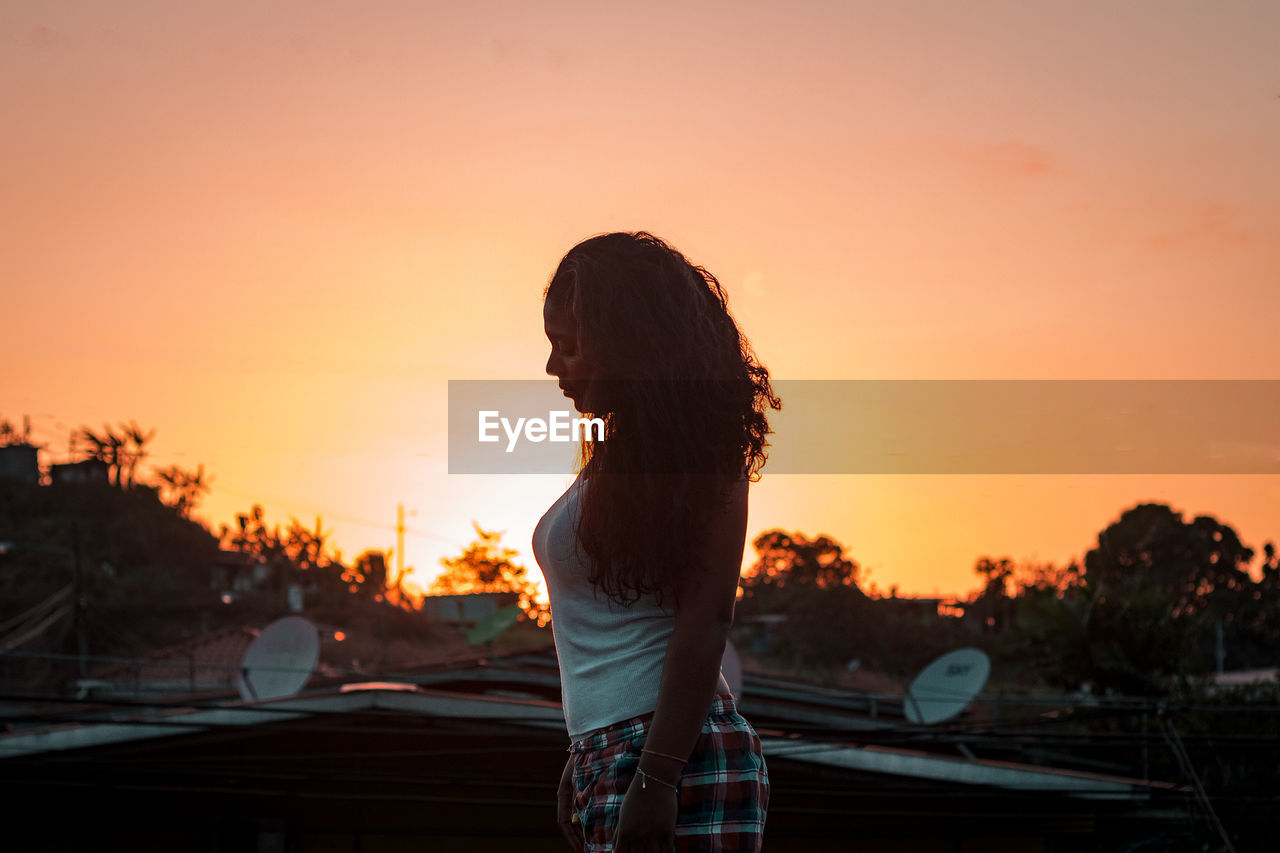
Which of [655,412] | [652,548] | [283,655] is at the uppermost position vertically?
[655,412]

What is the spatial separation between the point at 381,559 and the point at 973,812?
47.3 meters

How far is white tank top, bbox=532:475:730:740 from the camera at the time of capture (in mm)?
1718

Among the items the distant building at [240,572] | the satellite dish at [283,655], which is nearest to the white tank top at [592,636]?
the satellite dish at [283,655]

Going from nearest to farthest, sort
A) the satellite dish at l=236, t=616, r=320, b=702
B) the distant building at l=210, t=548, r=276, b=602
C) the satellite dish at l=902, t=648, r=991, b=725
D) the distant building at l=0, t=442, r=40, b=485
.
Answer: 1. the satellite dish at l=236, t=616, r=320, b=702
2. the satellite dish at l=902, t=648, r=991, b=725
3. the distant building at l=210, t=548, r=276, b=602
4. the distant building at l=0, t=442, r=40, b=485

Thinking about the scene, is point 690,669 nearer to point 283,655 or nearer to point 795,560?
point 283,655

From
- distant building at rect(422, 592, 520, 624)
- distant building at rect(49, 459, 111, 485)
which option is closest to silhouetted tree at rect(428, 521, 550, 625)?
distant building at rect(422, 592, 520, 624)

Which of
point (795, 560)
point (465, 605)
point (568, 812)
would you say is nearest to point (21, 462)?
point (465, 605)

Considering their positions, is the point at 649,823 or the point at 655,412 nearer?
the point at 649,823

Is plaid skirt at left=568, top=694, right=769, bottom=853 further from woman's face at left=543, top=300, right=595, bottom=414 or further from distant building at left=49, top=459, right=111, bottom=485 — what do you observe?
distant building at left=49, top=459, right=111, bottom=485

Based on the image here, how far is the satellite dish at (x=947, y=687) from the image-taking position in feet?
38.8

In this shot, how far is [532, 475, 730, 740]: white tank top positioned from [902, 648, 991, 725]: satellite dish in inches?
420

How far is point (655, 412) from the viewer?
168cm

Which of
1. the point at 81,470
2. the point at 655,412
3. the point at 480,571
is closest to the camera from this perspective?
the point at 655,412

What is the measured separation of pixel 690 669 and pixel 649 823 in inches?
8.6
